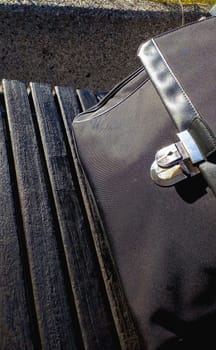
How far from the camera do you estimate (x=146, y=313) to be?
1.02 m

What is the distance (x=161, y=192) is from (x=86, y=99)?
0.64 meters

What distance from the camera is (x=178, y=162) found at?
1050mm

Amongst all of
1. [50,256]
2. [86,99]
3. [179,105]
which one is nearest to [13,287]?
[50,256]

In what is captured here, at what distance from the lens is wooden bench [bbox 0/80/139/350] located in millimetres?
1069

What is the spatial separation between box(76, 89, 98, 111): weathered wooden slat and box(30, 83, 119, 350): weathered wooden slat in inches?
4.3

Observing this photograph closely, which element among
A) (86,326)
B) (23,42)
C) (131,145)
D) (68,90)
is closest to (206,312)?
(86,326)

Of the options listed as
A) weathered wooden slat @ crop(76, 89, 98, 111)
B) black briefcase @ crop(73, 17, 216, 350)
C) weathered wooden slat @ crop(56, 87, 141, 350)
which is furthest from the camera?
weathered wooden slat @ crop(76, 89, 98, 111)

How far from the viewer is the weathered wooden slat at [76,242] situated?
1.09 meters

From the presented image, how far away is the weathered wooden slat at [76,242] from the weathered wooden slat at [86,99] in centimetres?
11

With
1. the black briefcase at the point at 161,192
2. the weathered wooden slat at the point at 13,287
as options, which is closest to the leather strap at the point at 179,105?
the black briefcase at the point at 161,192

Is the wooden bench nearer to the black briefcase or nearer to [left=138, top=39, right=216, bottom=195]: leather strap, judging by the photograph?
the black briefcase

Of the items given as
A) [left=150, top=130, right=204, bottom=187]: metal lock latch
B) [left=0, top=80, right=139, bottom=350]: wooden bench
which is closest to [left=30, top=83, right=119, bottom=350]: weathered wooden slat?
[left=0, top=80, right=139, bottom=350]: wooden bench

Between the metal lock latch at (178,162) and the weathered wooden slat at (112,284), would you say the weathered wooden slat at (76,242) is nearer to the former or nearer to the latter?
the weathered wooden slat at (112,284)

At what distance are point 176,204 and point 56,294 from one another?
0.95 ft
